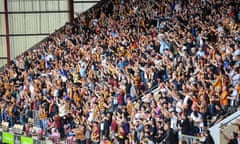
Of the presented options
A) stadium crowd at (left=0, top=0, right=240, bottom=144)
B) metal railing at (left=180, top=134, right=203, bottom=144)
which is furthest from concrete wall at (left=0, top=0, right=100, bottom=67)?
metal railing at (left=180, top=134, right=203, bottom=144)

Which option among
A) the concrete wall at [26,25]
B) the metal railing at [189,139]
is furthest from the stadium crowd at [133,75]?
the concrete wall at [26,25]

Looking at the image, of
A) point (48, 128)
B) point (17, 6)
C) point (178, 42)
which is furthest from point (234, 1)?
point (17, 6)

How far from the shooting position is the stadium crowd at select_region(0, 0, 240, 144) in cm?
1911

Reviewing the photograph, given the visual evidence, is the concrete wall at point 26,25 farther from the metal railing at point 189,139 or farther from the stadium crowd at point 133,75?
the metal railing at point 189,139

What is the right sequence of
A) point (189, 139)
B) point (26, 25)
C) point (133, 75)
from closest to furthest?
point (189, 139) → point (133, 75) → point (26, 25)

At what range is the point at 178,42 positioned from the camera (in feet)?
82.7

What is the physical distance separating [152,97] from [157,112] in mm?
1516

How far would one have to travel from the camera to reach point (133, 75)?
24547mm

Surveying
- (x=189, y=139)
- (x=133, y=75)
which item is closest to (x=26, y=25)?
(x=133, y=75)

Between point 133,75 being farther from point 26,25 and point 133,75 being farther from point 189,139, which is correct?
point 26,25

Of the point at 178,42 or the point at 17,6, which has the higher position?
the point at 17,6

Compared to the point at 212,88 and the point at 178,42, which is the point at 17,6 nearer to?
the point at 178,42

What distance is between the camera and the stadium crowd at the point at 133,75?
19109 millimetres

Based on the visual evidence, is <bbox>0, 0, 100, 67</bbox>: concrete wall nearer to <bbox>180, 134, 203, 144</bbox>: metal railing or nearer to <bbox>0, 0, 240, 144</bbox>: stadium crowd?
<bbox>0, 0, 240, 144</bbox>: stadium crowd
